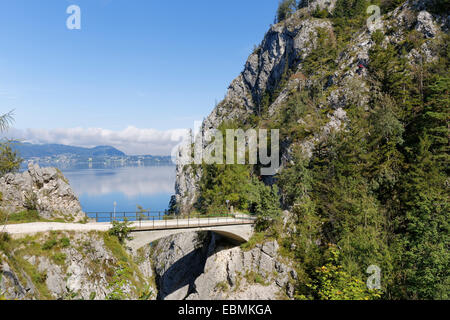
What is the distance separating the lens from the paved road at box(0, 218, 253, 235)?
59.5 ft

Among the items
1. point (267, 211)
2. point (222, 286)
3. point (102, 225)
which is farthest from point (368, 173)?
point (102, 225)

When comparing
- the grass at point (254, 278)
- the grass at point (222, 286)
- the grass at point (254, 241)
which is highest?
the grass at point (254, 241)

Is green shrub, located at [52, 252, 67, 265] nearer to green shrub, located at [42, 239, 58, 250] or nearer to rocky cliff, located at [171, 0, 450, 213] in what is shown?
green shrub, located at [42, 239, 58, 250]

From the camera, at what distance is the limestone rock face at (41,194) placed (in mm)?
22747

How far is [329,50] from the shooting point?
67.9 meters

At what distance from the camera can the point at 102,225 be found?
73.9 feet

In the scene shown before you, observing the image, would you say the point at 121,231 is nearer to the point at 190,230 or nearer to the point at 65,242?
the point at 65,242

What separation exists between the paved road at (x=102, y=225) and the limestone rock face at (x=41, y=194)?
3.14 m

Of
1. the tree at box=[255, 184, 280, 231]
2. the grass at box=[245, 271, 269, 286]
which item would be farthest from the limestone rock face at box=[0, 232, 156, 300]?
the tree at box=[255, 184, 280, 231]

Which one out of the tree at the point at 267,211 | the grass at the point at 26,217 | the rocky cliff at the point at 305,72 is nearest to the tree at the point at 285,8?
the rocky cliff at the point at 305,72

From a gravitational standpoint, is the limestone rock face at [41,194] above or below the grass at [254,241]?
above

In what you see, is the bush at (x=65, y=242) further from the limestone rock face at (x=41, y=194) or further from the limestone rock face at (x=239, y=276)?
the limestone rock face at (x=239, y=276)

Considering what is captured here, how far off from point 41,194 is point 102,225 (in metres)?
7.37

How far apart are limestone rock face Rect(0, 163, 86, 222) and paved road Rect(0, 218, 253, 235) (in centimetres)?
314
